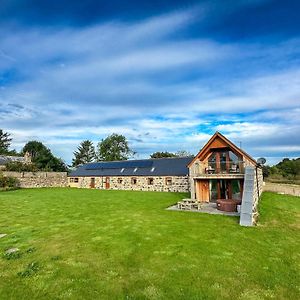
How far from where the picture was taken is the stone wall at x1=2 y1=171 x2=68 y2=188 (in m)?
43.8

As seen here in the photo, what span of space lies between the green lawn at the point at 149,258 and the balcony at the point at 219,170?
6623 millimetres

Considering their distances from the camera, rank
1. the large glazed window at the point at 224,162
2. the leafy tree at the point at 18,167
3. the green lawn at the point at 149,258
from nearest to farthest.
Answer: the green lawn at the point at 149,258
the large glazed window at the point at 224,162
the leafy tree at the point at 18,167

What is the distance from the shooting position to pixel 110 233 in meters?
13.9

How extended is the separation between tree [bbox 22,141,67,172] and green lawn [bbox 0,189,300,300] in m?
56.0

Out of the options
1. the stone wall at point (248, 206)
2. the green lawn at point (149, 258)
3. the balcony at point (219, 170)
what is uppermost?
the balcony at point (219, 170)

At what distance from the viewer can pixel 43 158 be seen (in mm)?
71250

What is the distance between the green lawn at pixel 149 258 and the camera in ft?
25.7

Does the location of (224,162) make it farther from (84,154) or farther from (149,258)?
(84,154)

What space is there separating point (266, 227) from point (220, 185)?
10.2m

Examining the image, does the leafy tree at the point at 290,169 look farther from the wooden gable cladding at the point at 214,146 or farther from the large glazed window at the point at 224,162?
the wooden gable cladding at the point at 214,146

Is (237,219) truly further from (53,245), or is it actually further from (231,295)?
(53,245)

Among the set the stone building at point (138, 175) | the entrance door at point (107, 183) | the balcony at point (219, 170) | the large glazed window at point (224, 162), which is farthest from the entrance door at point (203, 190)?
the entrance door at point (107, 183)

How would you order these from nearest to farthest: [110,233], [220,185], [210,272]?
[210,272] < [110,233] < [220,185]

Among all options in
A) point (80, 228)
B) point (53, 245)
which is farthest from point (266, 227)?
point (53, 245)
